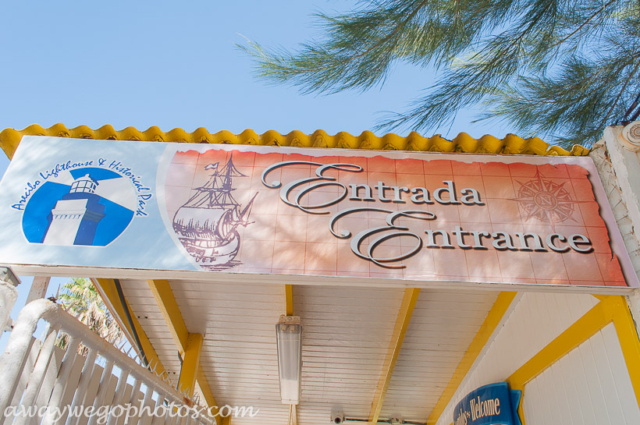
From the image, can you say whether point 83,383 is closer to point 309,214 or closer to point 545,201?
point 309,214

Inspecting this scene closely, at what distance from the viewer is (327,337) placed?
4723 mm

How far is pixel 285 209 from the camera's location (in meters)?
2.63

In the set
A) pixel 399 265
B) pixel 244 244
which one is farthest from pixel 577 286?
pixel 244 244

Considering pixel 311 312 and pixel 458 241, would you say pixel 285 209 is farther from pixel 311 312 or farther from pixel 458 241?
pixel 311 312

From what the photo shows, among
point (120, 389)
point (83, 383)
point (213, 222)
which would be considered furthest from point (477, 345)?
point (83, 383)

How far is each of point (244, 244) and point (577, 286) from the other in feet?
5.95

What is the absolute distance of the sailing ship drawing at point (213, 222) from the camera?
7.98ft

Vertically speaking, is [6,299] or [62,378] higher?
[6,299]

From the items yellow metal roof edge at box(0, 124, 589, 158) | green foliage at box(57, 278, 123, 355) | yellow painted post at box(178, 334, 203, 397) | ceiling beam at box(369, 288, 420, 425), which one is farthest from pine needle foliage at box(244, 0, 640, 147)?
green foliage at box(57, 278, 123, 355)

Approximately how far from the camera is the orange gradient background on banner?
2.42m

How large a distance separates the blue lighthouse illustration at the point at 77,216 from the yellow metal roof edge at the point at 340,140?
41 cm

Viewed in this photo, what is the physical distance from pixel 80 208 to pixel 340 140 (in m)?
1.61

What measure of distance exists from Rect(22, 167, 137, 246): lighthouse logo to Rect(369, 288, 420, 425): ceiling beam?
2379 mm

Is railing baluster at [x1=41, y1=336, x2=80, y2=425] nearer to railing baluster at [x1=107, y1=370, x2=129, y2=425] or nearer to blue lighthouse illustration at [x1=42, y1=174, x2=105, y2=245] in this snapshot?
railing baluster at [x1=107, y1=370, x2=129, y2=425]
